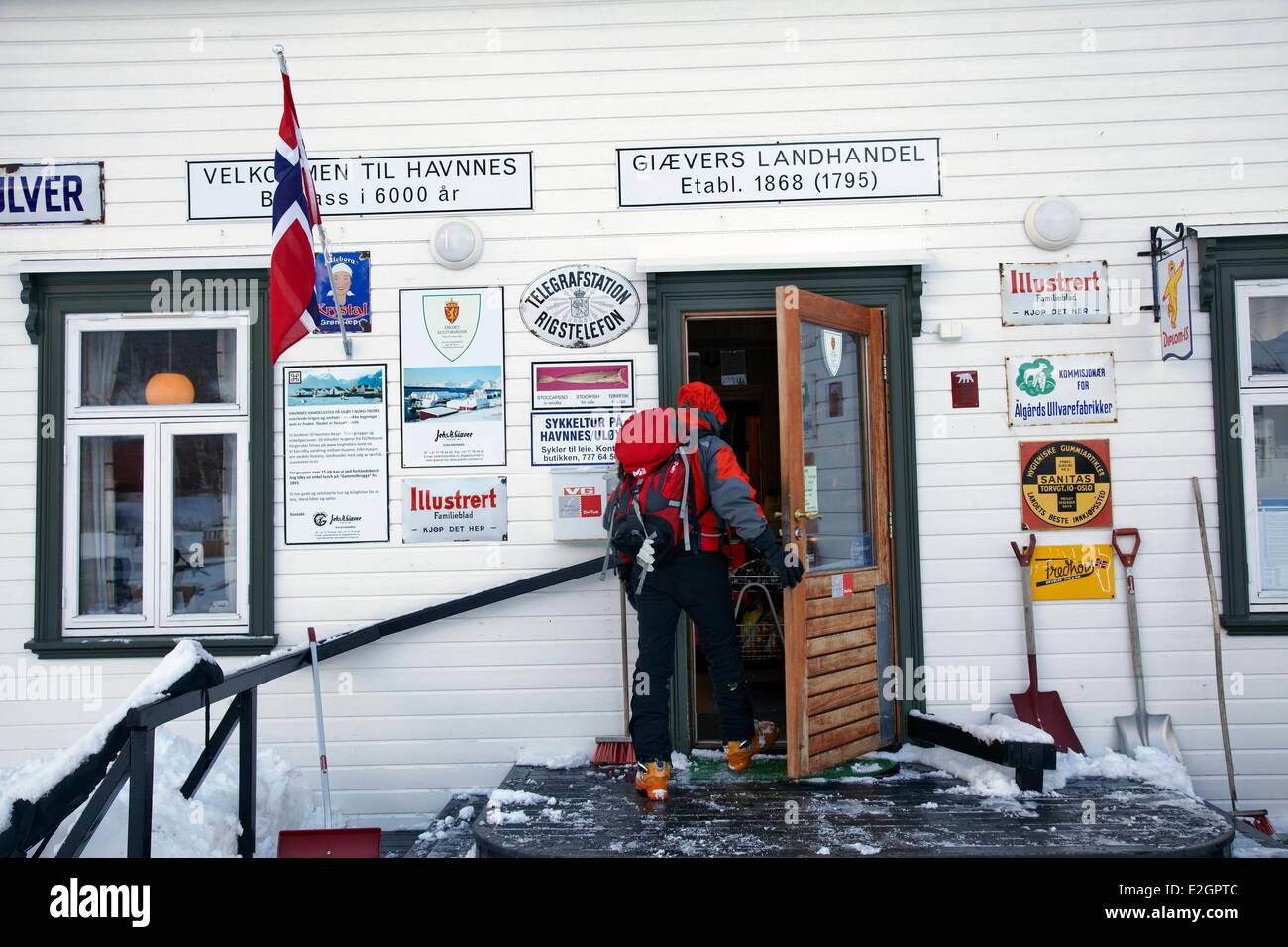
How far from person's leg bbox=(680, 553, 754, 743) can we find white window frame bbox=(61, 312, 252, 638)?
2.54 meters

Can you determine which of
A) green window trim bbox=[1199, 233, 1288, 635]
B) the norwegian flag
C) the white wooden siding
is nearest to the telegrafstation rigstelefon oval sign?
the white wooden siding

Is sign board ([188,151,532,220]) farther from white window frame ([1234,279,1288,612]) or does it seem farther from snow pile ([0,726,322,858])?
white window frame ([1234,279,1288,612])

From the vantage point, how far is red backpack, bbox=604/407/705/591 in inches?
180

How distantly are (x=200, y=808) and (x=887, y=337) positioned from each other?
407 centimetres

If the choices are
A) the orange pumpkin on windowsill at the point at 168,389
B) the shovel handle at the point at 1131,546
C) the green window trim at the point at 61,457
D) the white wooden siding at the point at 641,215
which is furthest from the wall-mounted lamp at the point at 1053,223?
the orange pumpkin on windowsill at the point at 168,389

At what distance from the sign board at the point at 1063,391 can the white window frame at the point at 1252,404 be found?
27.7 inches

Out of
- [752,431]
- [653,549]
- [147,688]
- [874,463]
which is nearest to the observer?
[147,688]

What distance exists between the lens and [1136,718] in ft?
17.3

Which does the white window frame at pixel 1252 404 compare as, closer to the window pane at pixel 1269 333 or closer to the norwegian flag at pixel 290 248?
the window pane at pixel 1269 333

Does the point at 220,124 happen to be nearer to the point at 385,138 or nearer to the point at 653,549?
the point at 385,138

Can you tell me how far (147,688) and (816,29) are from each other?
4643 millimetres

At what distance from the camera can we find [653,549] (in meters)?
4.58

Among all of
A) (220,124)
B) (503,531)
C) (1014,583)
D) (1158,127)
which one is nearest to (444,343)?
(503,531)

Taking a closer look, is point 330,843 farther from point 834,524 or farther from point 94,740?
point 834,524
